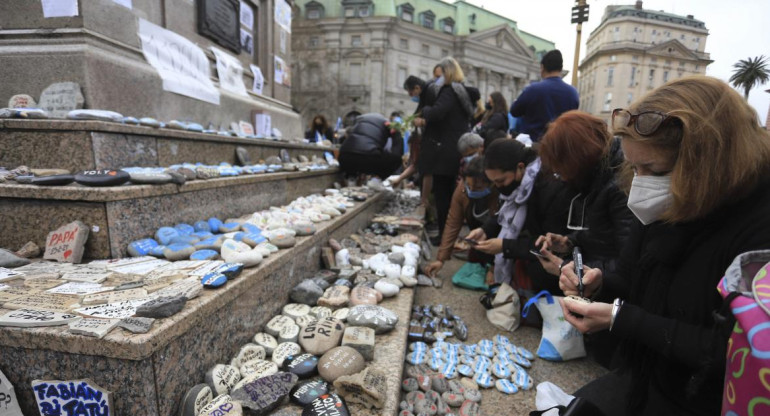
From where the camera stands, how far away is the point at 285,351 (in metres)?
1.54

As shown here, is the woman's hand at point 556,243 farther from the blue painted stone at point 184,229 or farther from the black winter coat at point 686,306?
the blue painted stone at point 184,229

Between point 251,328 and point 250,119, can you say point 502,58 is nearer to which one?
point 250,119

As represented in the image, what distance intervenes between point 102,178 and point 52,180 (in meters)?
0.22

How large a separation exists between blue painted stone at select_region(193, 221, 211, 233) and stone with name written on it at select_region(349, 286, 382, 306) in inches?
39.1

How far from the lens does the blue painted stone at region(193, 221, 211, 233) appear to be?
2.17 metres

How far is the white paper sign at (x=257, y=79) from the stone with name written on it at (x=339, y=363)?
16.2 feet

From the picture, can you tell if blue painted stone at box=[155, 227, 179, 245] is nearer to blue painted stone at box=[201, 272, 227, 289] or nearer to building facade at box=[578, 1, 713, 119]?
blue painted stone at box=[201, 272, 227, 289]

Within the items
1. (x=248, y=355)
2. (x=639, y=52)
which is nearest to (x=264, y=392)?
(x=248, y=355)

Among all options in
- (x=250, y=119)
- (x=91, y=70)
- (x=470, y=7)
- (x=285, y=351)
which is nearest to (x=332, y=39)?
(x=470, y=7)

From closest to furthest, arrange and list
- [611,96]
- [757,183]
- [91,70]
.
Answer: [757,183]
[91,70]
[611,96]

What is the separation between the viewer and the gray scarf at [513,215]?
2543 millimetres

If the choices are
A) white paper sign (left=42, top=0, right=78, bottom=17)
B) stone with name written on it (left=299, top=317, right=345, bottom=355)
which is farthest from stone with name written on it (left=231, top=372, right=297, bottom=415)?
white paper sign (left=42, top=0, right=78, bottom=17)

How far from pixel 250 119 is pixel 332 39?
25.5 m

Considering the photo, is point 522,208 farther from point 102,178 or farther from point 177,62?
point 177,62
